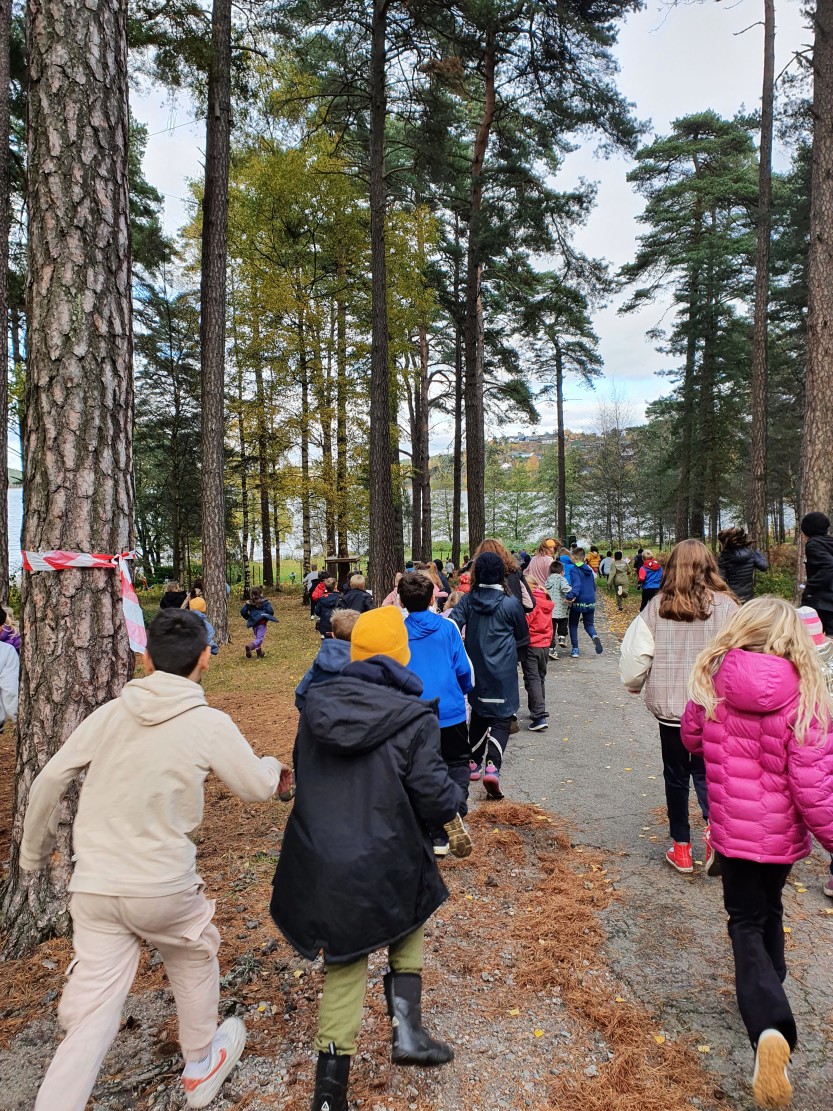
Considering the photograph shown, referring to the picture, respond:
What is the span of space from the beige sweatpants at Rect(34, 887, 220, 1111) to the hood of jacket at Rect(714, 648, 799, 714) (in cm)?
215

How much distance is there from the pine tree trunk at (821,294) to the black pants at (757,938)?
8137 mm

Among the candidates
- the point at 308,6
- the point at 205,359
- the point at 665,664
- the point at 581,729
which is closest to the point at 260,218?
the point at 308,6

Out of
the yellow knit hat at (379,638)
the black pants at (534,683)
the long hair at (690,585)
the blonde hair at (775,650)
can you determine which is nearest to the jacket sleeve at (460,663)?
the long hair at (690,585)

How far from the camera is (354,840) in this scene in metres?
2.23

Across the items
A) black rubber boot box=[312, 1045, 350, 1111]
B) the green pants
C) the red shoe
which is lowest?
the red shoe

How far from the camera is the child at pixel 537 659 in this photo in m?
7.52

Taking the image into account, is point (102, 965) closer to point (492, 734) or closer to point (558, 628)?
point (492, 734)

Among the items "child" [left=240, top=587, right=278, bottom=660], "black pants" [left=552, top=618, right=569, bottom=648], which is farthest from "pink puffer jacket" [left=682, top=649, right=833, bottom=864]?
"child" [left=240, top=587, right=278, bottom=660]

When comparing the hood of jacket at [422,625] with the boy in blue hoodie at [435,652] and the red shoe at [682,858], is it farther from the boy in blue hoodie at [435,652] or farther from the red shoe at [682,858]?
the red shoe at [682,858]

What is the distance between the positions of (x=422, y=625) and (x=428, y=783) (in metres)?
2.19

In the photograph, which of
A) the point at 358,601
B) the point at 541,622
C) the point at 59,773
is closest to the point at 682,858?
the point at 59,773

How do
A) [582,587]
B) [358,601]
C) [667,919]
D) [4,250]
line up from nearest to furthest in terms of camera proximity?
[667,919] → [358,601] → [4,250] → [582,587]

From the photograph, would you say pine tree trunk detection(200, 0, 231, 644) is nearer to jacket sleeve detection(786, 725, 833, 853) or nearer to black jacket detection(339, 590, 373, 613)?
black jacket detection(339, 590, 373, 613)

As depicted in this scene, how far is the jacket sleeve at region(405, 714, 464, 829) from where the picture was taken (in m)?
2.29
